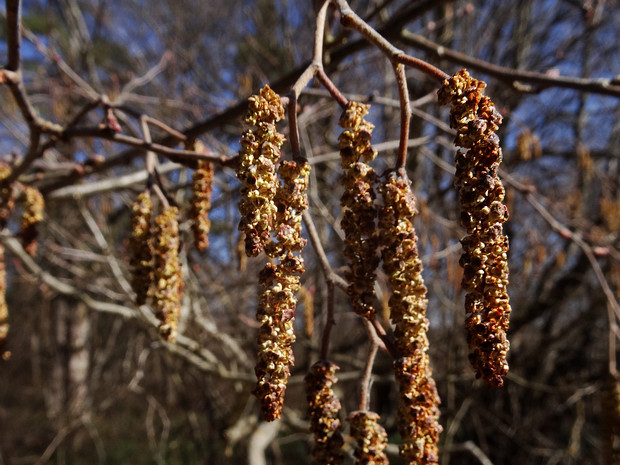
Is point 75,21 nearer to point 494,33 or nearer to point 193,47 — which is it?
point 193,47

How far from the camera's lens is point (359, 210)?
0.82 meters

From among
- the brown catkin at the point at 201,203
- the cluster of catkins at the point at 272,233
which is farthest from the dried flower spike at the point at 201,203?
the cluster of catkins at the point at 272,233

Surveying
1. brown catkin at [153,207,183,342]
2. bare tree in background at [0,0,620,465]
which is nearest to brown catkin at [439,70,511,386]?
bare tree in background at [0,0,620,465]

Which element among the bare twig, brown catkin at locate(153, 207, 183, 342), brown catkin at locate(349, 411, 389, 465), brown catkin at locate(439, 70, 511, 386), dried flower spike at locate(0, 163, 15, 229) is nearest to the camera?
brown catkin at locate(439, 70, 511, 386)

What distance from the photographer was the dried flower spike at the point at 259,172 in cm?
75

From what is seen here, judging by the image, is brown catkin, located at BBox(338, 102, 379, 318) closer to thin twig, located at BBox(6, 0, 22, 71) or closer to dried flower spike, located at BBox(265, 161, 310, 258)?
dried flower spike, located at BBox(265, 161, 310, 258)

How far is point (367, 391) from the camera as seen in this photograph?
0.99 metres

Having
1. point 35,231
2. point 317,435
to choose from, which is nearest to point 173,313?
point 317,435

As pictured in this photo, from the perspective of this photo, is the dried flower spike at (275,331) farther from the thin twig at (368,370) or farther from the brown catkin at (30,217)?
the brown catkin at (30,217)

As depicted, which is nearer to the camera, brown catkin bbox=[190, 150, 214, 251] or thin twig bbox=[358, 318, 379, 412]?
thin twig bbox=[358, 318, 379, 412]

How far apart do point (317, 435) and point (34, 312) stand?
337 inches

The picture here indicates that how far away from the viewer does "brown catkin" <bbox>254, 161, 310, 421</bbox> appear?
78 cm

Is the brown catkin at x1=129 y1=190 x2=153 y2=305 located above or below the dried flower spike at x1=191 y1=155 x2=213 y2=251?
below

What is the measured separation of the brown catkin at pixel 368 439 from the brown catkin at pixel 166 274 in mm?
410
